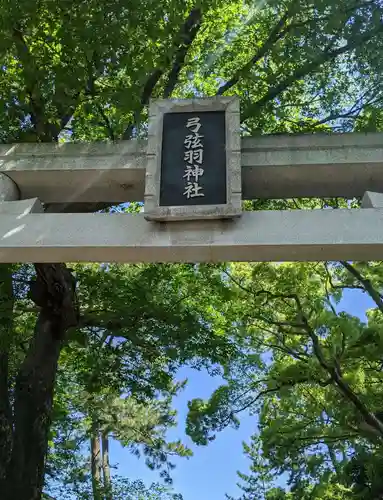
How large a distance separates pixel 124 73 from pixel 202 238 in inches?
113

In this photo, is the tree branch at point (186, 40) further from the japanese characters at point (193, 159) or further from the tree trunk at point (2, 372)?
the tree trunk at point (2, 372)

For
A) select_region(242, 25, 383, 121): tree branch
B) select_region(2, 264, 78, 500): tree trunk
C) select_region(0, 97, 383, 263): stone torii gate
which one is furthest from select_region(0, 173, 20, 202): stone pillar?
select_region(242, 25, 383, 121): tree branch

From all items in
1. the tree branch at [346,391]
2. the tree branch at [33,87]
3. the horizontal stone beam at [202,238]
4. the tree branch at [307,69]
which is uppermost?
the tree branch at [307,69]

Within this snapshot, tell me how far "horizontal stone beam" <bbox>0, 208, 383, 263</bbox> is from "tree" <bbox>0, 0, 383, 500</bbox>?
4.66 feet

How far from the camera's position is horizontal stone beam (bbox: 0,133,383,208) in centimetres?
378

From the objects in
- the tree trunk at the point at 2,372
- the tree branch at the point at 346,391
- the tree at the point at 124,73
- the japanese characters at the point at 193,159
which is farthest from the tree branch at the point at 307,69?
the tree branch at the point at 346,391

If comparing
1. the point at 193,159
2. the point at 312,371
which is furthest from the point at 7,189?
the point at 312,371

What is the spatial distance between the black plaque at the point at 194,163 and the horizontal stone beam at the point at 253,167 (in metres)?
0.22

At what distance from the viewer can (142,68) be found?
4605mm

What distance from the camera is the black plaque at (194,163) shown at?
11.5 feet

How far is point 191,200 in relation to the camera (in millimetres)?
3488

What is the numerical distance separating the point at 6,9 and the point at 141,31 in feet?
3.74

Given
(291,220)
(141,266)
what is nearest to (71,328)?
(141,266)

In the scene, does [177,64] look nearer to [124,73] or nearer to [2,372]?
[124,73]
